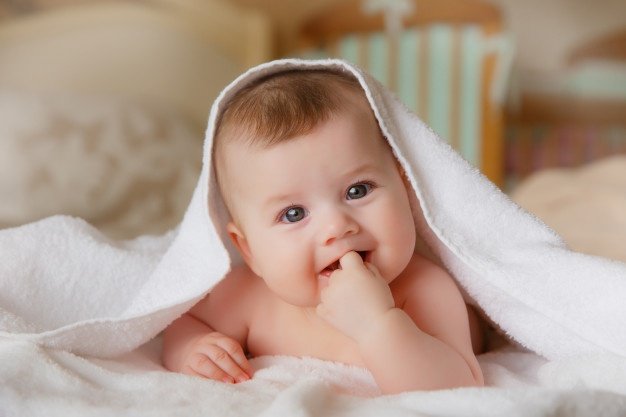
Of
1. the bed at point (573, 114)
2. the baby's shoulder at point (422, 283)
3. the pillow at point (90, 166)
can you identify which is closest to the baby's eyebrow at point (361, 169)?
the baby's shoulder at point (422, 283)

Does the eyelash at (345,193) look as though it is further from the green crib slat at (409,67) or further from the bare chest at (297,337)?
the green crib slat at (409,67)

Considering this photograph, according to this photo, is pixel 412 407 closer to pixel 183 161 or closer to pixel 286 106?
pixel 286 106

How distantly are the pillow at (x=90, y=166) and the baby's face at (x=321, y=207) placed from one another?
86 centimetres

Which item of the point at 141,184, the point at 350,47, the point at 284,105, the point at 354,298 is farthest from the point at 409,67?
the point at 354,298

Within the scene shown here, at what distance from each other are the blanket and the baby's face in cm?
6

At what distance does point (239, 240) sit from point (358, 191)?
0.68 feet

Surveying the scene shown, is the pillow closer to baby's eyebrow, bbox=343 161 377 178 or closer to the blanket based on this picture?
the blanket

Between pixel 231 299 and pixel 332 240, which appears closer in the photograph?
pixel 332 240

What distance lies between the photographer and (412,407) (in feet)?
2.34

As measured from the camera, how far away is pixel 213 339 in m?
1.00

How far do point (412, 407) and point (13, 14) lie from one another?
239cm

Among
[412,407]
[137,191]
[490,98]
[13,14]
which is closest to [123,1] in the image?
[13,14]

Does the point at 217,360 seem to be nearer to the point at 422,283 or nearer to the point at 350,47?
the point at 422,283

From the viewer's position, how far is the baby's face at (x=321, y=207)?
90cm
